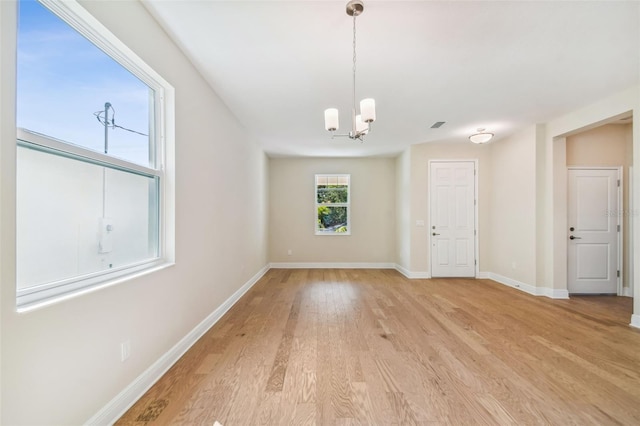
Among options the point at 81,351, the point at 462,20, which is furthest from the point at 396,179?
the point at 81,351

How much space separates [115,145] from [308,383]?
83.8 inches

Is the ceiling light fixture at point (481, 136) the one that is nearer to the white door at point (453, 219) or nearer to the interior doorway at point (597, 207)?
the white door at point (453, 219)

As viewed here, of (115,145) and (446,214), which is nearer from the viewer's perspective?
(115,145)

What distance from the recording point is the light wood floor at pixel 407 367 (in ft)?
5.34

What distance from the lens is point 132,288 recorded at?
5.64 ft

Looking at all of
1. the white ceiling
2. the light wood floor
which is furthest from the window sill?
the white ceiling

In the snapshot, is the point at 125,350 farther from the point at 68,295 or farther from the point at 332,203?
the point at 332,203

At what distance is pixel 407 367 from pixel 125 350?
2030 millimetres

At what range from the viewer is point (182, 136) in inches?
93.7

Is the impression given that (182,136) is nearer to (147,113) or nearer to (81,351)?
(147,113)

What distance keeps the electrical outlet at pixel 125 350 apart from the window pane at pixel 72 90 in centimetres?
121

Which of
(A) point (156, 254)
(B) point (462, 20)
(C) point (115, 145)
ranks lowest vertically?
(A) point (156, 254)

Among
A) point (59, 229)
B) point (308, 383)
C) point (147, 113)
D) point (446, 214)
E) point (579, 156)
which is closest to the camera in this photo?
point (59, 229)

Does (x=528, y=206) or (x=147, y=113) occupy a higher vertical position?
(x=147, y=113)
